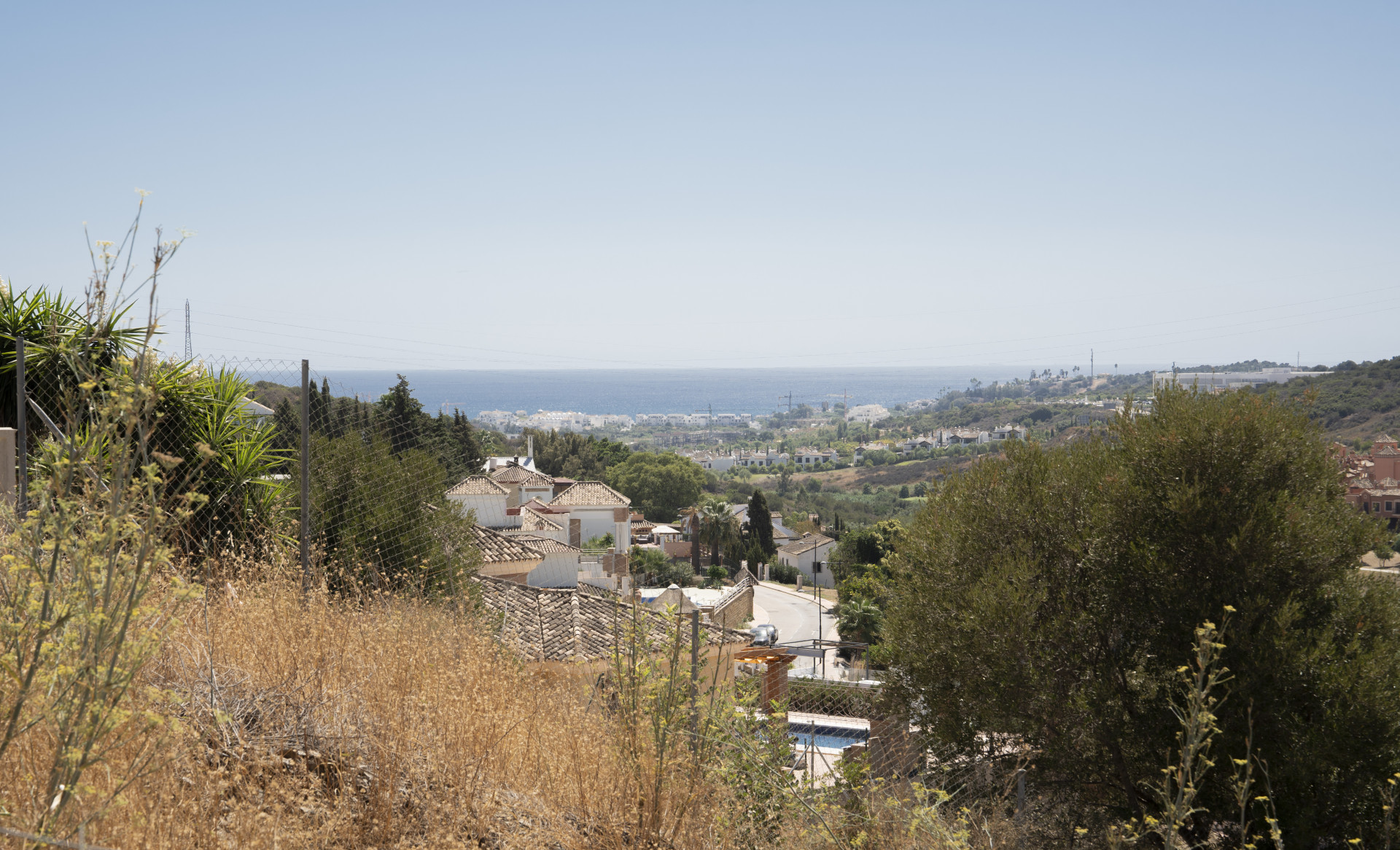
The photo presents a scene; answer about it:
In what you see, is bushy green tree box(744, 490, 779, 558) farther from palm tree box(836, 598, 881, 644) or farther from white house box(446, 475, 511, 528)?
white house box(446, 475, 511, 528)

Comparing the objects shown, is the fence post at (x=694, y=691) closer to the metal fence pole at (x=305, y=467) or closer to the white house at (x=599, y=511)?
the metal fence pole at (x=305, y=467)

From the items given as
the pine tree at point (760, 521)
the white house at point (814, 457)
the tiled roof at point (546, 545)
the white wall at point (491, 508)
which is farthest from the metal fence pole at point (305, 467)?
the white house at point (814, 457)

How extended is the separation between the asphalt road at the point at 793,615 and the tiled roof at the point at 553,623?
845 inches

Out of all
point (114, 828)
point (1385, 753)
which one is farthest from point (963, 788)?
point (114, 828)

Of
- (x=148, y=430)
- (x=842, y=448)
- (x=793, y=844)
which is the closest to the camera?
(x=148, y=430)

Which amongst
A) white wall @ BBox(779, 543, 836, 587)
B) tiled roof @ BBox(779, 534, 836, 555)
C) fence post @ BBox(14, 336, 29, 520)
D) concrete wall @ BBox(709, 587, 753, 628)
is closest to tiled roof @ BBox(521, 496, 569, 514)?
concrete wall @ BBox(709, 587, 753, 628)

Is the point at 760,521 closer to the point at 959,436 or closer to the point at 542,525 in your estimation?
the point at 542,525

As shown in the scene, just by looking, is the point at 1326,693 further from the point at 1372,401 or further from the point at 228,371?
the point at 1372,401

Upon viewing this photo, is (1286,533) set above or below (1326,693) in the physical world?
above

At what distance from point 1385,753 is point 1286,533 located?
162 cm

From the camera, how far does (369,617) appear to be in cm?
445

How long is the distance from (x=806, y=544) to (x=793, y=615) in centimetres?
1998

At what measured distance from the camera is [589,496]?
4503 centimetres

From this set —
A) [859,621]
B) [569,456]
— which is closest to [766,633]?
[859,621]
